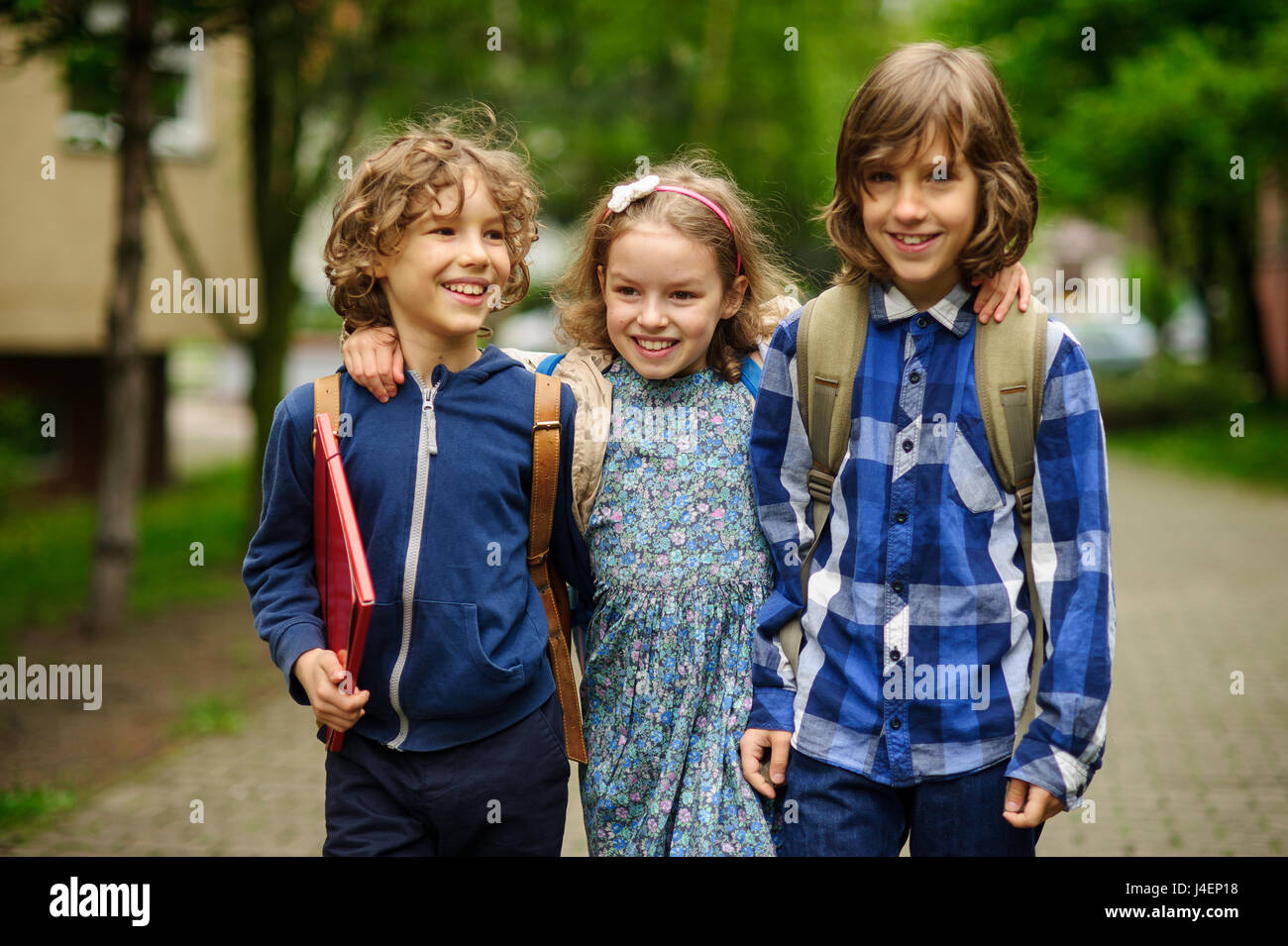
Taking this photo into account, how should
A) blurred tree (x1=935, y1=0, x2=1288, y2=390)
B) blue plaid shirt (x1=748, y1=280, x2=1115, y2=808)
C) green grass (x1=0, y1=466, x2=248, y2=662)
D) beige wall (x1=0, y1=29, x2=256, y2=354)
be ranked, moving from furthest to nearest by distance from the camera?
blurred tree (x1=935, y1=0, x2=1288, y2=390), beige wall (x1=0, y1=29, x2=256, y2=354), green grass (x1=0, y1=466, x2=248, y2=662), blue plaid shirt (x1=748, y1=280, x2=1115, y2=808)

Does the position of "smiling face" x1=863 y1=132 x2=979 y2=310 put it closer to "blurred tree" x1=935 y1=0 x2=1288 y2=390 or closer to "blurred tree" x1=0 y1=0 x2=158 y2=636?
"blurred tree" x1=0 y1=0 x2=158 y2=636

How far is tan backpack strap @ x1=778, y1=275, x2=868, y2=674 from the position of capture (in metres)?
2.41

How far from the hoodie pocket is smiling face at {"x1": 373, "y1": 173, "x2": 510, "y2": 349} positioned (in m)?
0.55

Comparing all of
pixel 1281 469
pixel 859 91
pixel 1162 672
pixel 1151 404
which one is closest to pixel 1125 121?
pixel 1281 469

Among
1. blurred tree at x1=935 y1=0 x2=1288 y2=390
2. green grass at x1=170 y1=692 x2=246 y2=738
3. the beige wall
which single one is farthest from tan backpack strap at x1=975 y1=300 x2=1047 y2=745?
blurred tree at x1=935 y1=0 x2=1288 y2=390

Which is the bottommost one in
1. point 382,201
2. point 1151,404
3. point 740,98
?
point 382,201

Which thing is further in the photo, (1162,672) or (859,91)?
(1162,672)

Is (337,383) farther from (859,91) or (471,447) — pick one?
(859,91)

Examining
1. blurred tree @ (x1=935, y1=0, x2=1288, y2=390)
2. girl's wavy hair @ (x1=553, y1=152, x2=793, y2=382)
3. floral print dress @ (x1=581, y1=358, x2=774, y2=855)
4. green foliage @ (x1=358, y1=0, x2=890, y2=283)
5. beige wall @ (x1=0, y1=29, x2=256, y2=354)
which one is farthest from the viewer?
blurred tree @ (x1=935, y1=0, x2=1288, y2=390)

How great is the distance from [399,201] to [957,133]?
3.43 feet

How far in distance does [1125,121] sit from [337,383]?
1525 centimetres

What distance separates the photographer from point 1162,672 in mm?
7168

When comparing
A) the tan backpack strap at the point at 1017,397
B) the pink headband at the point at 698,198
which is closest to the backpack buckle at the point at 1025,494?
the tan backpack strap at the point at 1017,397

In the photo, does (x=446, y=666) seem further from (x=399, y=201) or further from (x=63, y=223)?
(x=63, y=223)
